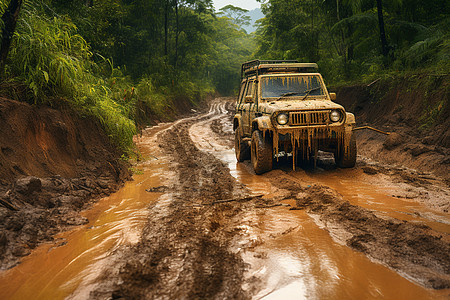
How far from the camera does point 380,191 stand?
5.16 meters

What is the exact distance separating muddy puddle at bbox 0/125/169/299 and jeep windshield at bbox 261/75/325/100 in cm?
340

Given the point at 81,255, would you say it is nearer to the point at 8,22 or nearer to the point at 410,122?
the point at 8,22

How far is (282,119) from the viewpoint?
20.0 feet

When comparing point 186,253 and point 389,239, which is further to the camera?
point 389,239

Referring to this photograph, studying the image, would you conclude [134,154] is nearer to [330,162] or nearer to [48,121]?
[48,121]

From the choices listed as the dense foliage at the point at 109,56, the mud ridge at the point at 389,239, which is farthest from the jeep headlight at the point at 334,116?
the dense foliage at the point at 109,56

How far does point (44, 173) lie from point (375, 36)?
13019 mm

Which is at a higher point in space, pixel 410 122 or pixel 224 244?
pixel 410 122

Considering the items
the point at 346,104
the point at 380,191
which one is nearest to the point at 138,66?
the point at 346,104

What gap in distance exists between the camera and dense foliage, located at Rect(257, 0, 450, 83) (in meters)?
9.65

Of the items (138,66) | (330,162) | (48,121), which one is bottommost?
(330,162)

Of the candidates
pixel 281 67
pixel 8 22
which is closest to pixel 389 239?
pixel 281 67

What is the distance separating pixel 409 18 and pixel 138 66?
703 inches

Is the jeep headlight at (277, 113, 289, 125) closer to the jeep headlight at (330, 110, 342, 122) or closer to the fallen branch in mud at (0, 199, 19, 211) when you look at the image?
the jeep headlight at (330, 110, 342, 122)
